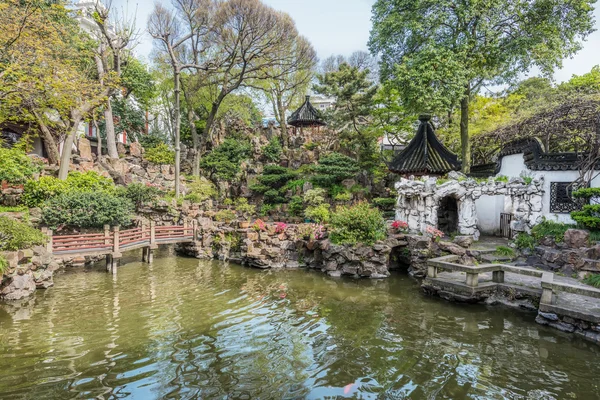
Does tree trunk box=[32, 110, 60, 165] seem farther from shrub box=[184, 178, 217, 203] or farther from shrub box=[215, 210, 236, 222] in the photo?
shrub box=[215, 210, 236, 222]

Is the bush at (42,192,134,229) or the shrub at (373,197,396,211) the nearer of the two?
the bush at (42,192,134,229)

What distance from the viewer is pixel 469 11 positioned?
15539 millimetres

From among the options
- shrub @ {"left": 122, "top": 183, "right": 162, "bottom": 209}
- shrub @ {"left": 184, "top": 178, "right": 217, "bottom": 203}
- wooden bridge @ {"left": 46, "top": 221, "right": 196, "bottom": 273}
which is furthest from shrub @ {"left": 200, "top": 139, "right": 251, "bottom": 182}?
wooden bridge @ {"left": 46, "top": 221, "right": 196, "bottom": 273}

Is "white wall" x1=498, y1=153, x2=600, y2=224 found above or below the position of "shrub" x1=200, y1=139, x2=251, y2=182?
below

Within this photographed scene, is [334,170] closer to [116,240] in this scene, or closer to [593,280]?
[116,240]

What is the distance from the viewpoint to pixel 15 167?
1334 centimetres

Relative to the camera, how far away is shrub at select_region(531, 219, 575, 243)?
1139 centimetres

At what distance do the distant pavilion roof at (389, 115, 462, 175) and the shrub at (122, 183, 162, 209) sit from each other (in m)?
12.3

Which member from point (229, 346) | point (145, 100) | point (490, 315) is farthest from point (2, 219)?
point (145, 100)

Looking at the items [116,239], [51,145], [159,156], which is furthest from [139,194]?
[159,156]

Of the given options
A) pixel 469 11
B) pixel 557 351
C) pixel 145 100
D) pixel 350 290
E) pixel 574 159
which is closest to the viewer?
pixel 557 351

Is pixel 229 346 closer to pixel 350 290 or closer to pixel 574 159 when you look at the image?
pixel 350 290

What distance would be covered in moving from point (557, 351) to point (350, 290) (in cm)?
557

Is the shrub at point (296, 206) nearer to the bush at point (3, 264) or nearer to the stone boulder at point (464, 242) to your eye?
the stone boulder at point (464, 242)
